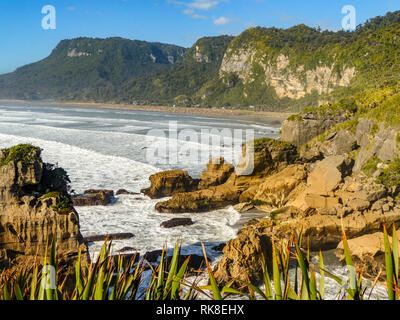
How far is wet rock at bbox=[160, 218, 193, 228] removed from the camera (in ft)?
53.7

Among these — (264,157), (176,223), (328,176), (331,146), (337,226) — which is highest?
(331,146)

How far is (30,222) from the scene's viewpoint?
10.4 m

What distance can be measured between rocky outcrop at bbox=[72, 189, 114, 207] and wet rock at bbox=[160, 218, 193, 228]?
459cm

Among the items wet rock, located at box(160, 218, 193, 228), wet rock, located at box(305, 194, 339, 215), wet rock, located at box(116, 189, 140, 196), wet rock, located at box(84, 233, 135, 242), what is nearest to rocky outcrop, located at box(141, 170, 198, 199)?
wet rock, located at box(116, 189, 140, 196)

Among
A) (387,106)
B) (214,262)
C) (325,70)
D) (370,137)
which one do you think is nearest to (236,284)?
(214,262)

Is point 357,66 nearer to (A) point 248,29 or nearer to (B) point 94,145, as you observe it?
(B) point 94,145

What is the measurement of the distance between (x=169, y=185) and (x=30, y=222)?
441 inches

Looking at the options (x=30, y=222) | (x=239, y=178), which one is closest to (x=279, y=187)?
(x=239, y=178)

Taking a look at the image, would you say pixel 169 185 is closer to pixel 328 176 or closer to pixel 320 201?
pixel 328 176

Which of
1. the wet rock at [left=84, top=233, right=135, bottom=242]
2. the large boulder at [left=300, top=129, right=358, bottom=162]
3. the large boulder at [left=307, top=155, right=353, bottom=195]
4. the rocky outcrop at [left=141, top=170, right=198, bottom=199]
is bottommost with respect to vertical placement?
the wet rock at [left=84, top=233, right=135, bottom=242]

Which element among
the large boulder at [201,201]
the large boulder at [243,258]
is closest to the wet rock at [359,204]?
the large boulder at [243,258]

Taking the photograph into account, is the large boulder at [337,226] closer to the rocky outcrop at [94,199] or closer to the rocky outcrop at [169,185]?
the rocky outcrop at [169,185]

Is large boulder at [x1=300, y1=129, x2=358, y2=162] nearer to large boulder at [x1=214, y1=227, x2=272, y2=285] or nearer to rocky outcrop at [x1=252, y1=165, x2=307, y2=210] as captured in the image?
rocky outcrop at [x1=252, y1=165, x2=307, y2=210]

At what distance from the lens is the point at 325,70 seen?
98.1 metres
